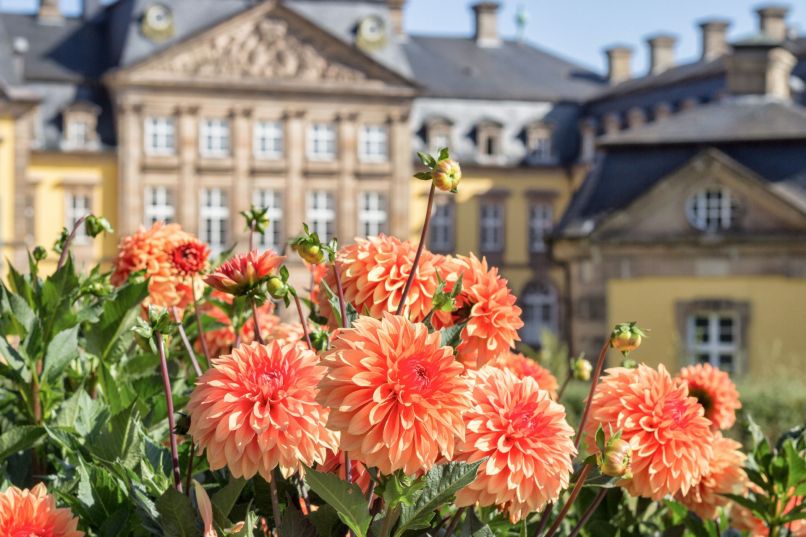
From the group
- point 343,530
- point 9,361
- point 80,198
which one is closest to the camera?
point 343,530

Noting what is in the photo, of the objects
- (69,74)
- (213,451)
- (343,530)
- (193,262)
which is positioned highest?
(69,74)

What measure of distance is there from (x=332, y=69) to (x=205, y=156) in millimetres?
4055

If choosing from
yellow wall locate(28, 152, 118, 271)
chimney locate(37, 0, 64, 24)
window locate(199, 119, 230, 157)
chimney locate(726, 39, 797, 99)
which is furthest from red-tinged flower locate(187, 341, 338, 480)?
chimney locate(37, 0, 64, 24)

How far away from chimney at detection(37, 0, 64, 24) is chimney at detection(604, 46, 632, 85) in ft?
53.5

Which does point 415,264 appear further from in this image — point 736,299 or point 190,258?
point 736,299

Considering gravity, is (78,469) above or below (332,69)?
below

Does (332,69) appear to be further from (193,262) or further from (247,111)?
(193,262)

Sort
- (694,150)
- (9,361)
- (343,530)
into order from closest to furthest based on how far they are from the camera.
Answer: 1. (343,530)
2. (9,361)
3. (694,150)

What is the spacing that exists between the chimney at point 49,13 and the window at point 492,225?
12.6 meters

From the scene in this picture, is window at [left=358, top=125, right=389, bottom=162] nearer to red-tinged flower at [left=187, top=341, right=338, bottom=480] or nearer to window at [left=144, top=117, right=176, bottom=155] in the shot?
window at [left=144, top=117, right=176, bottom=155]

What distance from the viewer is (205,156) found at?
140 ft

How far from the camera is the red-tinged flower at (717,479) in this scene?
11.3 feet

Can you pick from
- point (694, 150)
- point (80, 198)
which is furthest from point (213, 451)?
point (80, 198)

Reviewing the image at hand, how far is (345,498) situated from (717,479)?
1.23 meters
